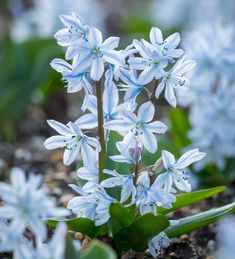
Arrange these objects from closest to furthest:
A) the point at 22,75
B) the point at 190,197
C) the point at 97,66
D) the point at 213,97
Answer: the point at 97,66 < the point at 190,197 < the point at 213,97 < the point at 22,75

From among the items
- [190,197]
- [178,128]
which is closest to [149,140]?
[190,197]

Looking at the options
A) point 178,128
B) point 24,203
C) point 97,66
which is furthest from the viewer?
point 178,128

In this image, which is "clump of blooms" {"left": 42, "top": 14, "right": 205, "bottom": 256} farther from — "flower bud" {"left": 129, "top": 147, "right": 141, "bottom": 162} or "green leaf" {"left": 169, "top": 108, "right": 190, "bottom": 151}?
"green leaf" {"left": 169, "top": 108, "right": 190, "bottom": 151}

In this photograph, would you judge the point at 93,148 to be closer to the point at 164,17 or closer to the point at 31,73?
the point at 31,73

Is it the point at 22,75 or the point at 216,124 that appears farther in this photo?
the point at 22,75

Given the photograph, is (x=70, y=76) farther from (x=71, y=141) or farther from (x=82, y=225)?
(x=82, y=225)

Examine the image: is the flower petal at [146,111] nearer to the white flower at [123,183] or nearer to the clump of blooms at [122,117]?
the clump of blooms at [122,117]
